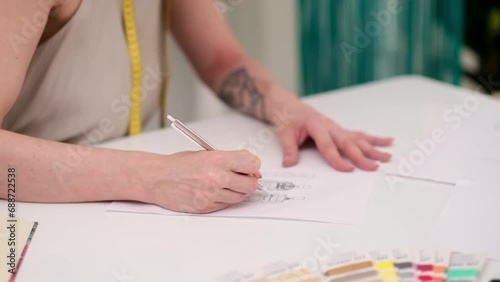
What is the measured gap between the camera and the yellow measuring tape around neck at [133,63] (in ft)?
3.96

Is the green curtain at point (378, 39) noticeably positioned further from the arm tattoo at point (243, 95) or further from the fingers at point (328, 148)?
the fingers at point (328, 148)

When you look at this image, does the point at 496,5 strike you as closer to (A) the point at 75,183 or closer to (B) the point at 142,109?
(B) the point at 142,109

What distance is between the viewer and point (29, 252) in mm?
818

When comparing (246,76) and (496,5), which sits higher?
(246,76)

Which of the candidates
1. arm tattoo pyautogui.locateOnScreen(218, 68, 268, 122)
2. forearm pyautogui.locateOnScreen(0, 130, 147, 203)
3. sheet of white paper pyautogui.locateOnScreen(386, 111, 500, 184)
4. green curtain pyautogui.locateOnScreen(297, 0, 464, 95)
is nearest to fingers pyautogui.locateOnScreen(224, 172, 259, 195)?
forearm pyautogui.locateOnScreen(0, 130, 147, 203)

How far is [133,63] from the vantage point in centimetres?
123

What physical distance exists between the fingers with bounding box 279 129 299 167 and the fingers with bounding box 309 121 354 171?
0.03 m

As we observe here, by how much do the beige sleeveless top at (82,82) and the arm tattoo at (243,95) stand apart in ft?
0.67

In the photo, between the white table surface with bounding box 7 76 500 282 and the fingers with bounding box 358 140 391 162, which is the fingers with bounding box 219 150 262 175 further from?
the fingers with bounding box 358 140 391 162

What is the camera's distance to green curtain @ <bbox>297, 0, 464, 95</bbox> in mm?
1982

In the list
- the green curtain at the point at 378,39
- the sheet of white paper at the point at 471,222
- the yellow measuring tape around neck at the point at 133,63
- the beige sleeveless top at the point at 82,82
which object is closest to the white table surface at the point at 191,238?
the sheet of white paper at the point at 471,222

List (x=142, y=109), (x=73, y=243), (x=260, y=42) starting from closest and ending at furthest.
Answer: (x=73, y=243) → (x=142, y=109) → (x=260, y=42)

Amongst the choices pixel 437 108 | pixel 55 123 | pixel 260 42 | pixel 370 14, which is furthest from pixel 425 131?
pixel 260 42

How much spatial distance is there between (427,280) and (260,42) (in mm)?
1450
